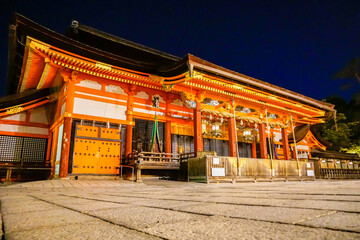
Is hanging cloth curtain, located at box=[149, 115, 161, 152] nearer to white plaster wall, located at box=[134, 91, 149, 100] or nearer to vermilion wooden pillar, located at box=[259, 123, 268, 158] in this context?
white plaster wall, located at box=[134, 91, 149, 100]

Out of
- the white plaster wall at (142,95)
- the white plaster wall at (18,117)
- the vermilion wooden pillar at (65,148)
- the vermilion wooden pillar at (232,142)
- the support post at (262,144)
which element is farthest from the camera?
the support post at (262,144)

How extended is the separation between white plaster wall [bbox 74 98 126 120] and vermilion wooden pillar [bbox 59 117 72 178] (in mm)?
707

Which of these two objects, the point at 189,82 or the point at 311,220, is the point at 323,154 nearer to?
the point at 189,82

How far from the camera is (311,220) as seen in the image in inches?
46.0

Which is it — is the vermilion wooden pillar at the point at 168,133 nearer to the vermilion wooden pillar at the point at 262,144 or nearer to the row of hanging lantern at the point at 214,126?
the row of hanging lantern at the point at 214,126

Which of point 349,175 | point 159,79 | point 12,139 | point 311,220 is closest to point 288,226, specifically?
point 311,220

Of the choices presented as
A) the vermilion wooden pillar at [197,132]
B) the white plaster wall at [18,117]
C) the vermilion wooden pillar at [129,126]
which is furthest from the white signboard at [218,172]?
the white plaster wall at [18,117]

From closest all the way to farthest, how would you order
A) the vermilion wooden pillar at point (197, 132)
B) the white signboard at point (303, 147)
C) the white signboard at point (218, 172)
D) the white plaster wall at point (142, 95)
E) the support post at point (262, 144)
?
the white signboard at point (218, 172), the vermilion wooden pillar at point (197, 132), the white plaster wall at point (142, 95), the support post at point (262, 144), the white signboard at point (303, 147)

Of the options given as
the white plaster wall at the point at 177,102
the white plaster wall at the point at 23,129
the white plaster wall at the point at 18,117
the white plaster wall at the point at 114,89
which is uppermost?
the white plaster wall at the point at 114,89

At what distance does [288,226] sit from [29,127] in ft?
46.8

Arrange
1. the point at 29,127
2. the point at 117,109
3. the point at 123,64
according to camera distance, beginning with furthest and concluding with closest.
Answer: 1. the point at 29,127
2. the point at 117,109
3. the point at 123,64

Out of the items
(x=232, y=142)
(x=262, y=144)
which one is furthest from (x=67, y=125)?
(x=262, y=144)

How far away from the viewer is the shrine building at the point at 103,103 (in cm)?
960

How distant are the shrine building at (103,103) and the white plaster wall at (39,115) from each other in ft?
0.16
